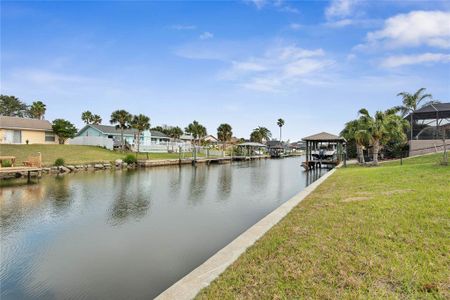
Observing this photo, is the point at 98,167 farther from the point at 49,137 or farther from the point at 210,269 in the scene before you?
the point at 210,269

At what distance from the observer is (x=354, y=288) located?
3791 millimetres

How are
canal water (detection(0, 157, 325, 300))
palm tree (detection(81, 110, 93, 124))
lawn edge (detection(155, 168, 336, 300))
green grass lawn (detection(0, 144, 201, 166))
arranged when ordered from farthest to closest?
palm tree (detection(81, 110, 93, 124)), green grass lawn (detection(0, 144, 201, 166)), canal water (detection(0, 157, 325, 300)), lawn edge (detection(155, 168, 336, 300))

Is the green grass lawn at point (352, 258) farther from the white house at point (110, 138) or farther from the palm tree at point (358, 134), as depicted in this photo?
the white house at point (110, 138)

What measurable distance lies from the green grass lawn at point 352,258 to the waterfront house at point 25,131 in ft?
145

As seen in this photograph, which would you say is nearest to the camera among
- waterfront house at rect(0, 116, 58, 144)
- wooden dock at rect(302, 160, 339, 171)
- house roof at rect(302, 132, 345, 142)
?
house roof at rect(302, 132, 345, 142)

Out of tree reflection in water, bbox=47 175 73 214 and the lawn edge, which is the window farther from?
the lawn edge

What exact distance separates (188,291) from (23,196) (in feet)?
52.8

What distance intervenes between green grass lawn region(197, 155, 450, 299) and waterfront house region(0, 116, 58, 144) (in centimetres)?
4405

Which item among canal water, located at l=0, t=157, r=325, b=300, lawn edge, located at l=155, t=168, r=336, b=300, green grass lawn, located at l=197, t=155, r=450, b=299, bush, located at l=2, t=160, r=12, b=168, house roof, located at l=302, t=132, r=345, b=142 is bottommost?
canal water, located at l=0, t=157, r=325, b=300

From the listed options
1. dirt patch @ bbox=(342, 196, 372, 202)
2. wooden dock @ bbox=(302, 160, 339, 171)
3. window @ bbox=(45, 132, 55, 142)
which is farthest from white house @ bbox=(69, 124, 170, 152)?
dirt patch @ bbox=(342, 196, 372, 202)

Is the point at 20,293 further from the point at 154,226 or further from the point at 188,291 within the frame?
the point at 154,226

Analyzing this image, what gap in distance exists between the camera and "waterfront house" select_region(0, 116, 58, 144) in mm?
37781

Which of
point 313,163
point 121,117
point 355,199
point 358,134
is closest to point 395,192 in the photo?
point 355,199

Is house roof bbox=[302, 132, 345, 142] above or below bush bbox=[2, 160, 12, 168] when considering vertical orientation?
above
